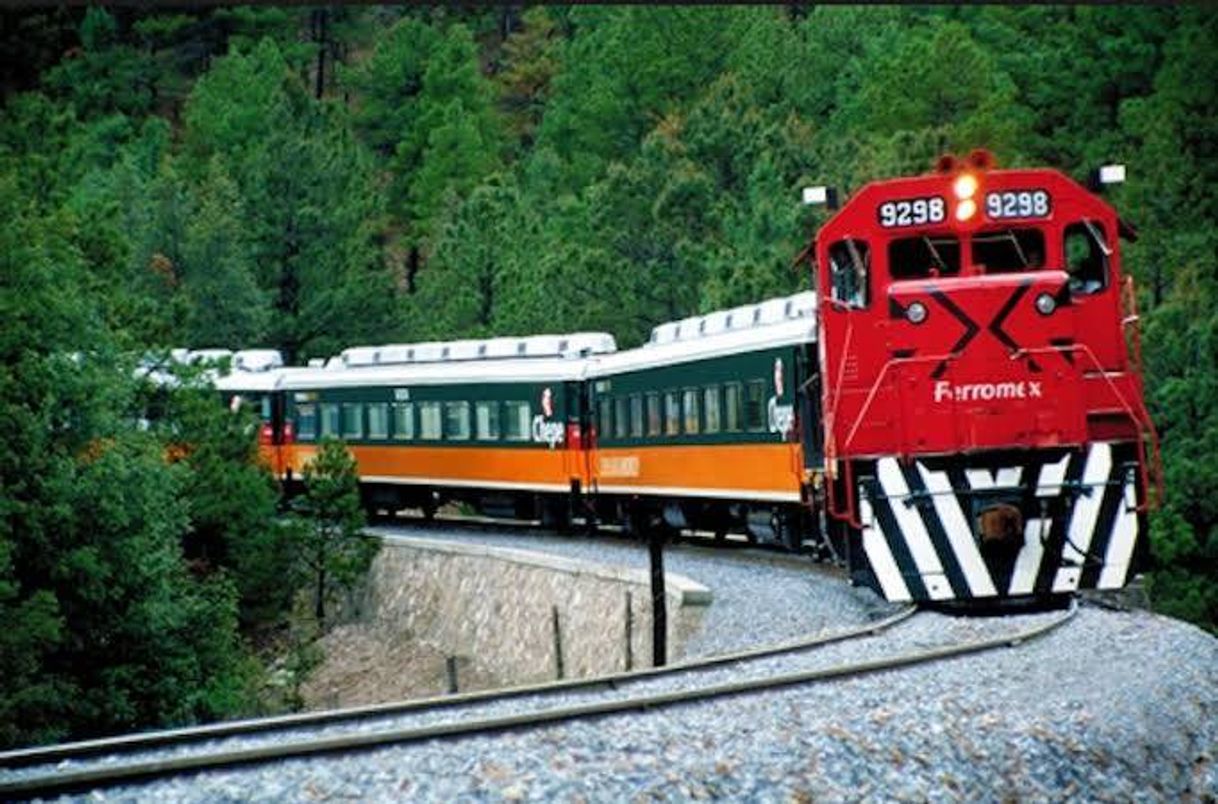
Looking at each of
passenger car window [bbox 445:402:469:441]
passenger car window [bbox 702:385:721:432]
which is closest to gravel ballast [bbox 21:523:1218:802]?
passenger car window [bbox 702:385:721:432]

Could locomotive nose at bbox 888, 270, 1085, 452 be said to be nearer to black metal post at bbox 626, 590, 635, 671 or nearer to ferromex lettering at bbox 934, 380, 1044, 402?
ferromex lettering at bbox 934, 380, 1044, 402

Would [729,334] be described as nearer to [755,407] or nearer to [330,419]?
[755,407]

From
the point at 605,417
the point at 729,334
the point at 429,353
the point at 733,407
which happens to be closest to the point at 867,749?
the point at 733,407

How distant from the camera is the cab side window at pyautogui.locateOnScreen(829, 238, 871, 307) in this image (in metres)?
16.4

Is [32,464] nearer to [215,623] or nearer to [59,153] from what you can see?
[215,623]

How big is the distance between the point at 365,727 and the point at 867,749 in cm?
290

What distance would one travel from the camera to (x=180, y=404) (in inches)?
1421

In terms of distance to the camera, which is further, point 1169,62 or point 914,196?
point 1169,62

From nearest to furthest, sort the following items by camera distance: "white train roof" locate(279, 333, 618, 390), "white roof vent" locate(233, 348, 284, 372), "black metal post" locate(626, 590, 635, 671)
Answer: "black metal post" locate(626, 590, 635, 671) < "white train roof" locate(279, 333, 618, 390) < "white roof vent" locate(233, 348, 284, 372)

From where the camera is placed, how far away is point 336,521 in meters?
37.2

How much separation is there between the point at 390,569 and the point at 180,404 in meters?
4.04

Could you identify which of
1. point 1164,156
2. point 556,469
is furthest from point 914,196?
point 1164,156

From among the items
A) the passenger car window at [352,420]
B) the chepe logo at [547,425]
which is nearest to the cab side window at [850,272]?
the chepe logo at [547,425]

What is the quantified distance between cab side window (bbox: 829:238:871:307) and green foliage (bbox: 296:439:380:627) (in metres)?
20.3
